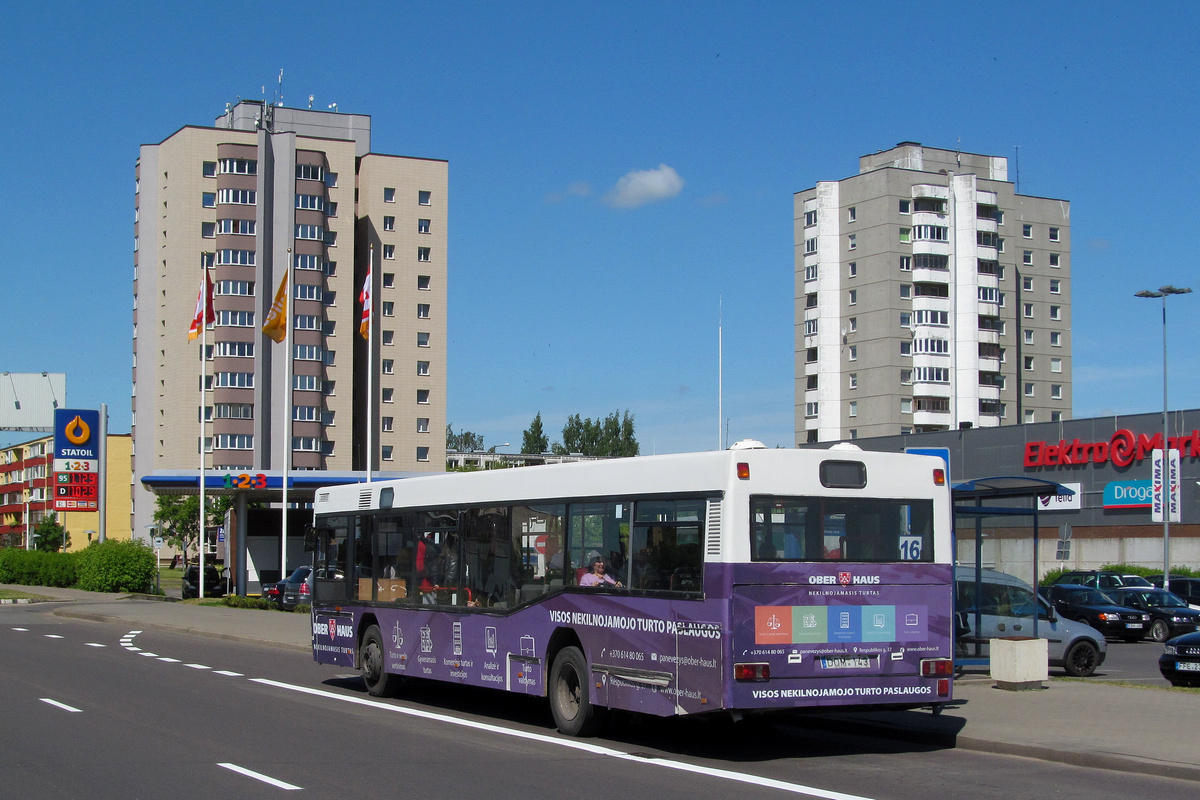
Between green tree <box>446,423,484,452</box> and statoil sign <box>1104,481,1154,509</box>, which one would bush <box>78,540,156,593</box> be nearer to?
statoil sign <box>1104,481,1154,509</box>

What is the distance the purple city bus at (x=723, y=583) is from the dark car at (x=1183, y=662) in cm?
775

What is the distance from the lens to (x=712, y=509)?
1073 cm

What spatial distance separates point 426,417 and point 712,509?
8478cm

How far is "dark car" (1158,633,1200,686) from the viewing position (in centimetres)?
1730

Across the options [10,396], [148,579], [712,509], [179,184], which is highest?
[179,184]

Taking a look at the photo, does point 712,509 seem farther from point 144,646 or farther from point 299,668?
point 144,646

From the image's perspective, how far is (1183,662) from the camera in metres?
17.4

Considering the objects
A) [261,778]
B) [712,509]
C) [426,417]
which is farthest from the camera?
[426,417]

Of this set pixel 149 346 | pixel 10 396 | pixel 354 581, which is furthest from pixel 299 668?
pixel 149 346

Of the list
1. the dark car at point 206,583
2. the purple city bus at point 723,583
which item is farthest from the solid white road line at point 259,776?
the dark car at point 206,583

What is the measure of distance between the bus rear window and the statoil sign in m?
43.5

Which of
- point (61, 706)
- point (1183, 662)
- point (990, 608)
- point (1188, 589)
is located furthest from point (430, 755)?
point (1188, 589)

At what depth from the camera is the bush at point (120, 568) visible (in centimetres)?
5022

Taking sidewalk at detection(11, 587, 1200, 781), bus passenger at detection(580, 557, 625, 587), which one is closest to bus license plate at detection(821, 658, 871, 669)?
sidewalk at detection(11, 587, 1200, 781)
